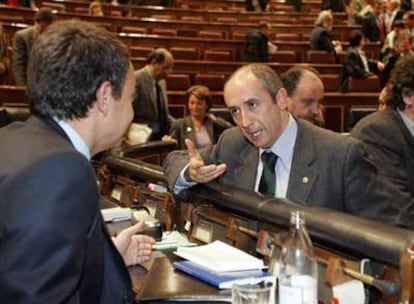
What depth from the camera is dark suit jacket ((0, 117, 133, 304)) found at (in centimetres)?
128

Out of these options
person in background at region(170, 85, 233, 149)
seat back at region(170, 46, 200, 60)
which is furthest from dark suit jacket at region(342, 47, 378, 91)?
person in background at region(170, 85, 233, 149)

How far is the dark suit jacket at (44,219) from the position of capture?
1.28 m

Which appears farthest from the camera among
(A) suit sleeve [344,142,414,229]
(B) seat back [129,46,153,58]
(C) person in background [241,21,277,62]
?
(C) person in background [241,21,277,62]

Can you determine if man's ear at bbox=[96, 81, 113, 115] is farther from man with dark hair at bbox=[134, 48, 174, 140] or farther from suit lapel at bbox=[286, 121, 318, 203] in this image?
man with dark hair at bbox=[134, 48, 174, 140]

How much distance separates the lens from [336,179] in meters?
2.38

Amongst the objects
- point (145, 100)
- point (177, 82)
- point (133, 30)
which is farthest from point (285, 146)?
point (133, 30)

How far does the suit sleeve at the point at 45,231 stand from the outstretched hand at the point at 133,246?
1.89 feet

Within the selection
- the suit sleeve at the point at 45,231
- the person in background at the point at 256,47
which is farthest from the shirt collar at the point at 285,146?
the person in background at the point at 256,47

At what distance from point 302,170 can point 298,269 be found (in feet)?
3.10

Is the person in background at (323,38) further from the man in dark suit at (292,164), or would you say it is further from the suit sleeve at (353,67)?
the man in dark suit at (292,164)

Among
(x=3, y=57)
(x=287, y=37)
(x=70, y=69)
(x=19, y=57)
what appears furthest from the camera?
(x=287, y=37)

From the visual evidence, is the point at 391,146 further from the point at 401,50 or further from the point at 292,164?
the point at 401,50

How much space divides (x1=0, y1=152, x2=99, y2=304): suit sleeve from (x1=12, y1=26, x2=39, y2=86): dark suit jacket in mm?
4943

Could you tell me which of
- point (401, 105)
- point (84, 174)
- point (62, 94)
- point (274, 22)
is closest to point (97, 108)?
point (62, 94)
